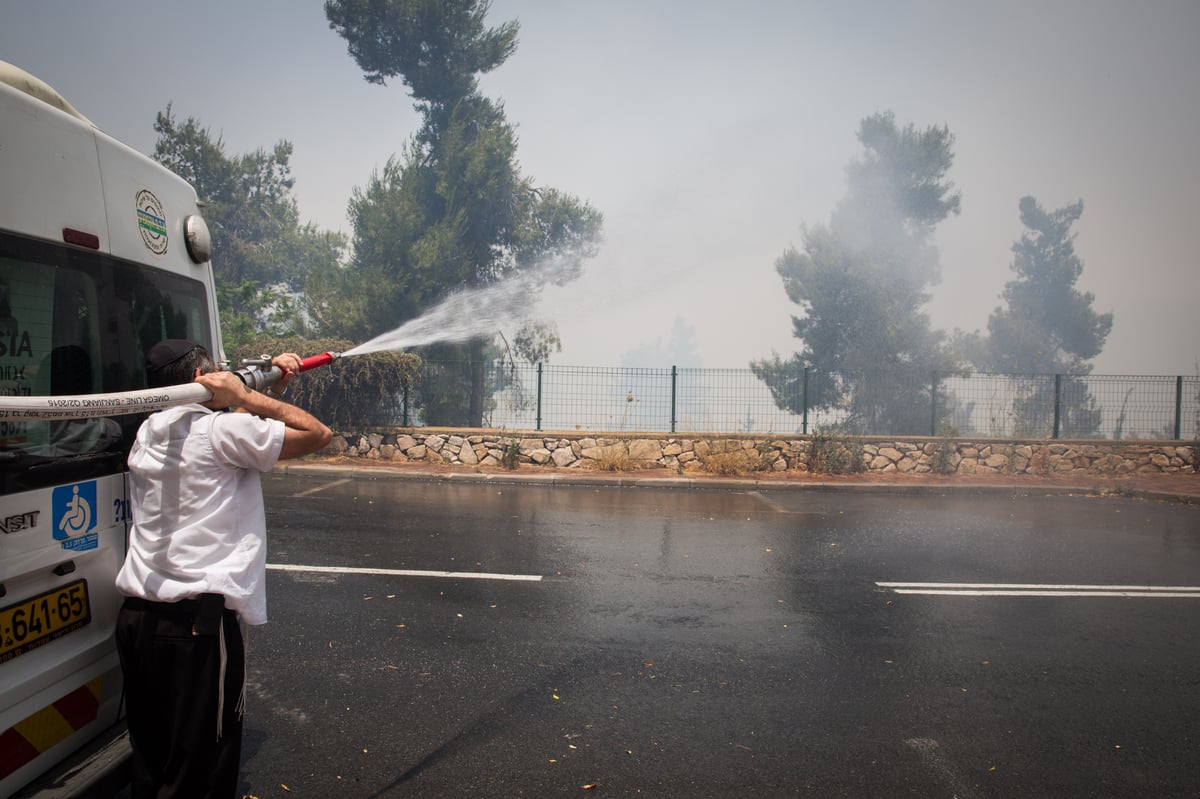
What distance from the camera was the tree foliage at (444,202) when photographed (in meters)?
20.4

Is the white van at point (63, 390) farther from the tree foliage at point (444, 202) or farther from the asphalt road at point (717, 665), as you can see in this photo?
the tree foliage at point (444, 202)

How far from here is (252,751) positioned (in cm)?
323

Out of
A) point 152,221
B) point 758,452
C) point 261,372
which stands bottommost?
point 758,452

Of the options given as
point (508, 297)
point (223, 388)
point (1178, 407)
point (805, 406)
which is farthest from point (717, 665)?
point (508, 297)

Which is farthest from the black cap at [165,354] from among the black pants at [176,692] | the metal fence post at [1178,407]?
the metal fence post at [1178,407]

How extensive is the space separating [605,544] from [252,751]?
4574mm

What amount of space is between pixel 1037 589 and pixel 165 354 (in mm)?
6634

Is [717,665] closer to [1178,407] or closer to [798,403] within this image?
[798,403]

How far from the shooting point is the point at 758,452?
46.1 feet

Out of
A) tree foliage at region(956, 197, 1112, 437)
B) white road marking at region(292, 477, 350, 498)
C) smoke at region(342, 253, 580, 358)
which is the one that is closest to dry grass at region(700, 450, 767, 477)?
white road marking at region(292, 477, 350, 498)

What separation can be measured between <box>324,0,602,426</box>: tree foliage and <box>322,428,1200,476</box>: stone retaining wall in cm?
679

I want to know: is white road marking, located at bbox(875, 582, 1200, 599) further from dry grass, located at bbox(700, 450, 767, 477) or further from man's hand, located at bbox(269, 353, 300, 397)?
dry grass, located at bbox(700, 450, 767, 477)

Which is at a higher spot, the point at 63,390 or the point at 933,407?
the point at 63,390

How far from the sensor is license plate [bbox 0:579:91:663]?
2.18 meters
